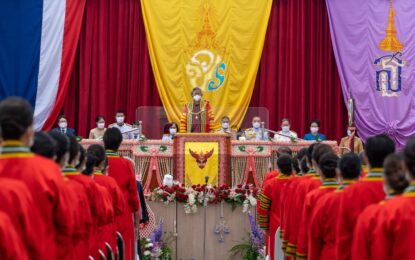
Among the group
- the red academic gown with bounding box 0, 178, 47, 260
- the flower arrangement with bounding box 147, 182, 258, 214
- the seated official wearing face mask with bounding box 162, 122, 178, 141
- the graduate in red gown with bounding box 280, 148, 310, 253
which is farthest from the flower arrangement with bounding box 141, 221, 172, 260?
the red academic gown with bounding box 0, 178, 47, 260

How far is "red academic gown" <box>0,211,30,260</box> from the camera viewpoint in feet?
8.61

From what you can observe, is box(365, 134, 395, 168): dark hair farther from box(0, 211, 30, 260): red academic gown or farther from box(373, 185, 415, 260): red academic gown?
box(0, 211, 30, 260): red academic gown

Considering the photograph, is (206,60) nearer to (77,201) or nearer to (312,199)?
(312,199)

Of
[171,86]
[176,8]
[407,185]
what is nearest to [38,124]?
[171,86]

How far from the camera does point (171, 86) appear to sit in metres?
15.5

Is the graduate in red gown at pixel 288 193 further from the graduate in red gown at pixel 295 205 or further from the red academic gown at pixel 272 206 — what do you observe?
the red academic gown at pixel 272 206

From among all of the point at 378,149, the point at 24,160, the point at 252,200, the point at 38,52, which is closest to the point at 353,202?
the point at 378,149

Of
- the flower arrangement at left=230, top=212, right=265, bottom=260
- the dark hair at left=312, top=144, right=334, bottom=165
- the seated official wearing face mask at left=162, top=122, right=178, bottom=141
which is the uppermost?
the dark hair at left=312, top=144, right=334, bottom=165

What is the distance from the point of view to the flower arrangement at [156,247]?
829cm

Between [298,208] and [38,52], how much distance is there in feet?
36.7

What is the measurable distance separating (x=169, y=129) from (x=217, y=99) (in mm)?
2781

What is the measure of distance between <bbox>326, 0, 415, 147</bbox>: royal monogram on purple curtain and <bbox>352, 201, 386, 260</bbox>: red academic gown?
40.6ft

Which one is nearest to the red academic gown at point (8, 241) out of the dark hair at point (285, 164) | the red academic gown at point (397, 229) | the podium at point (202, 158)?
the red academic gown at point (397, 229)

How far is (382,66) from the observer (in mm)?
15422
